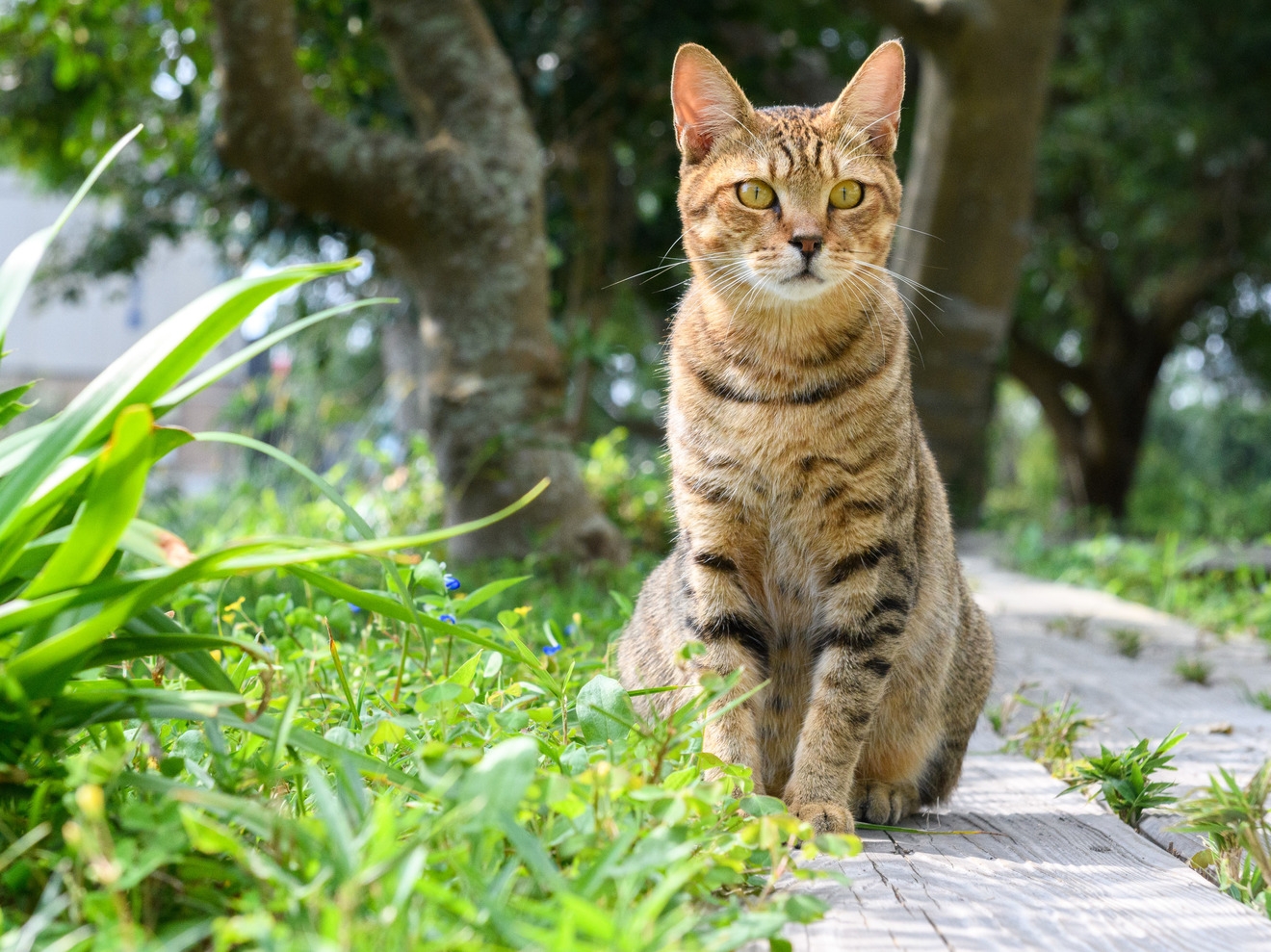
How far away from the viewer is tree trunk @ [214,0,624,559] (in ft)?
14.4

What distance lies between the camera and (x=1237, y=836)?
1.55 metres

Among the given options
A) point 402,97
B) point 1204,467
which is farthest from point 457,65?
point 1204,467

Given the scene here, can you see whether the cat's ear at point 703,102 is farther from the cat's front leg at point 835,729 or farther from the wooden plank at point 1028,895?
the wooden plank at point 1028,895

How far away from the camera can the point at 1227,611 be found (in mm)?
4469

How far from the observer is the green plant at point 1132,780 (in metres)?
1.83

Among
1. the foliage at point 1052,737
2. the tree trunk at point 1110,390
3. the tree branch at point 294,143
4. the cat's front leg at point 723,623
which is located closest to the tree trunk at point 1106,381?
the tree trunk at point 1110,390

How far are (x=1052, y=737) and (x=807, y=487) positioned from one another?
960 millimetres

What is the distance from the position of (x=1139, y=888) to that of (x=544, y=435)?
329cm

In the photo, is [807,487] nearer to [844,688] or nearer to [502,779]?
[844,688]

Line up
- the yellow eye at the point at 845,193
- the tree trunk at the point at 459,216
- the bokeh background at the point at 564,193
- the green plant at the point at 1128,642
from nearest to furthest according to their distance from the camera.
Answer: the yellow eye at the point at 845,193
the green plant at the point at 1128,642
the tree trunk at the point at 459,216
the bokeh background at the point at 564,193

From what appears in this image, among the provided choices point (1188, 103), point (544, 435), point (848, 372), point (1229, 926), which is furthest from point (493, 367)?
point (1188, 103)

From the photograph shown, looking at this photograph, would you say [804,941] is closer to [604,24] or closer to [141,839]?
[141,839]

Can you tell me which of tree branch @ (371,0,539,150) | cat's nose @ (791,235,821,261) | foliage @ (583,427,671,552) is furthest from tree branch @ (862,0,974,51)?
cat's nose @ (791,235,821,261)

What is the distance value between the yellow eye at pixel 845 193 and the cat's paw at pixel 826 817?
46.9 inches
